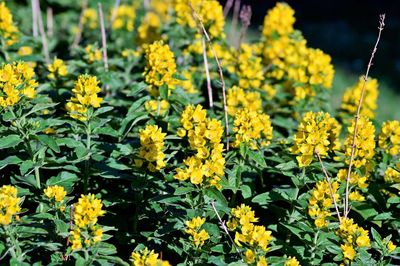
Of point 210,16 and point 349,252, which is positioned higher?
point 210,16

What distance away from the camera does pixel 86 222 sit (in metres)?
2.50

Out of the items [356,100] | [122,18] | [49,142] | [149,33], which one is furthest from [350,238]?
[122,18]

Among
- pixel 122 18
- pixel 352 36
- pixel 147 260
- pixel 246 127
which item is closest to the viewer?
pixel 147 260

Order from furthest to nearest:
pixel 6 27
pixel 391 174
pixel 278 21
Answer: pixel 278 21 < pixel 6 27 < pixel 391 174

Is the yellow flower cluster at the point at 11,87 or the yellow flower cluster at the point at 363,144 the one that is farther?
the yellow flower cluster at the point at 363,144

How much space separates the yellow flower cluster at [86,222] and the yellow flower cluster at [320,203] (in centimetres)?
93

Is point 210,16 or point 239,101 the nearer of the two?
point 239,101

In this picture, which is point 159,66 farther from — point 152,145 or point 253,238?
point 253,238

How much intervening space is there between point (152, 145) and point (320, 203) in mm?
781

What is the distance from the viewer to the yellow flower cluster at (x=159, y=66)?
335 cm

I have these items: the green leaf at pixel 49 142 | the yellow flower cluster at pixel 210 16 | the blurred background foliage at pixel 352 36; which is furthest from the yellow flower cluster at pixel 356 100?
the blurred background foliage at pixel 352 36

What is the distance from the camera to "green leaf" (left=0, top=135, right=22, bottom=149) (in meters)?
2.87

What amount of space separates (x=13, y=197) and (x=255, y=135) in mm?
1132

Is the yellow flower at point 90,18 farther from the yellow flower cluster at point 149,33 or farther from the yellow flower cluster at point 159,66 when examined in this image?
the yellow flower cluster at point 159,66
